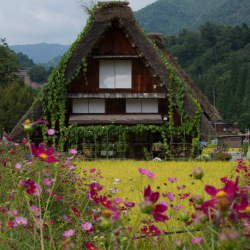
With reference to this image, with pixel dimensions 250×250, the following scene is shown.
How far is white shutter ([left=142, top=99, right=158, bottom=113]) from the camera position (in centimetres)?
1192

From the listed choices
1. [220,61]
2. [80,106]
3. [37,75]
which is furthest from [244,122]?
[37,75]

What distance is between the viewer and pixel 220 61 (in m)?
86.1

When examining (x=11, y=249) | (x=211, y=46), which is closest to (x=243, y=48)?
(x=211, y=46)

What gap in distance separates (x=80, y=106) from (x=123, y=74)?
7.69ft

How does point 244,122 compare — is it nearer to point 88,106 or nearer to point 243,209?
point 88,106

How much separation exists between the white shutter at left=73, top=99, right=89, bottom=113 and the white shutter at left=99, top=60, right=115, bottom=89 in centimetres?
101

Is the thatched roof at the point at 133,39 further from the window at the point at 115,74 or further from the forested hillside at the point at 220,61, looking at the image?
the forested hillside at the point at 220,61

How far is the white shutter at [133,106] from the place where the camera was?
11891 mm

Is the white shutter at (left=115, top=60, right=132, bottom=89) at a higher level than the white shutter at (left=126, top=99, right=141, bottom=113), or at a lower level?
higher

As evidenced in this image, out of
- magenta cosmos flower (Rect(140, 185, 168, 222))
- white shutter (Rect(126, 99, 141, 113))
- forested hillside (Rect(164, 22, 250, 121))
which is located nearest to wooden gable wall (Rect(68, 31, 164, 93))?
white shutter (Rect(126, 99, 141, 113))

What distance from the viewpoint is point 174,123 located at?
11.8 metres

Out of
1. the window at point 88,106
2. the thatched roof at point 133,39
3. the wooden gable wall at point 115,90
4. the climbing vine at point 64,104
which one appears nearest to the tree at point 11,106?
the climbing vine at point 64,104

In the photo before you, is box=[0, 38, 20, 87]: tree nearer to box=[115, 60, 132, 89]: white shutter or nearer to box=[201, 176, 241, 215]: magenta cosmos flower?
box=[115, 60, 132, 89]: white shutter

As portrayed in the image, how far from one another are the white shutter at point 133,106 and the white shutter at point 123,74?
635 mm
